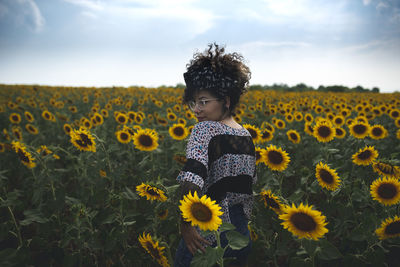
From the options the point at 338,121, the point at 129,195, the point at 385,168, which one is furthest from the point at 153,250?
the point at 338,121

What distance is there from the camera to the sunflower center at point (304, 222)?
60.7 inches

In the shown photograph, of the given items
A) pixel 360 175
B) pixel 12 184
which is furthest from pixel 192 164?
pixel 12 184

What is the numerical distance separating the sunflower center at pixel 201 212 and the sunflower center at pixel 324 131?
129 inches

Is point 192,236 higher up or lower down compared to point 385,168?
lower down

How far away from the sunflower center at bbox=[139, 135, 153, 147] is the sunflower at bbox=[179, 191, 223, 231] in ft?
6.49

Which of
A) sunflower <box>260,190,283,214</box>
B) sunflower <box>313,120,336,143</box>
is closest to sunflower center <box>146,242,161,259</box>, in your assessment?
sunflower <box>260,190,283,214</box>

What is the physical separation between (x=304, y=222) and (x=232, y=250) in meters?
0.57

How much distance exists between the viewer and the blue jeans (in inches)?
70.2

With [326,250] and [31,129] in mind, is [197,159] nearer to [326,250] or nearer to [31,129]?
[326,250]

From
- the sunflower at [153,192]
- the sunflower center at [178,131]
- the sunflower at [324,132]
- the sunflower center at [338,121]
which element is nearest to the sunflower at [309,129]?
the sunflower at [324,132]

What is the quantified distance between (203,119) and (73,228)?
1.56 metres

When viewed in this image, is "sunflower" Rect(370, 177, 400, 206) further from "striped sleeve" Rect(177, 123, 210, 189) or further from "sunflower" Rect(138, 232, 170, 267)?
"sunflower" Rect(138, 232, 170, 267)

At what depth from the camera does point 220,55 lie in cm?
209

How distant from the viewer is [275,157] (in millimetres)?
2768
